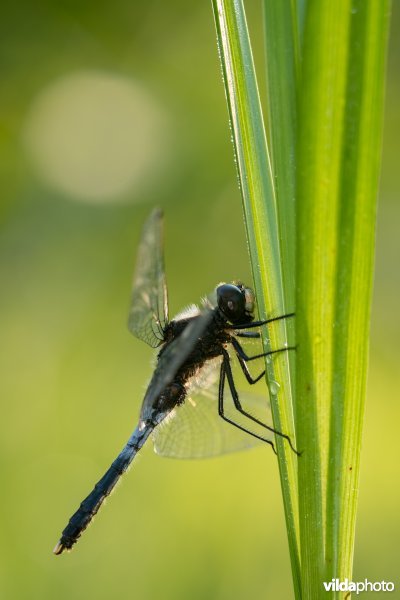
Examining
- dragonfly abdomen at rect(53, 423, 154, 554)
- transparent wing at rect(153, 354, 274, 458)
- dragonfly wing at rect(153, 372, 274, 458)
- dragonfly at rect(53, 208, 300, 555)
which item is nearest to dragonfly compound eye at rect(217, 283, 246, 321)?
dragonfly at rect(53, 208, 300, 555)

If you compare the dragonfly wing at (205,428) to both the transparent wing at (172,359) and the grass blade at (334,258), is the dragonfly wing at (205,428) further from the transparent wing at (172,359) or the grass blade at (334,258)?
the grass blade at (334,258)

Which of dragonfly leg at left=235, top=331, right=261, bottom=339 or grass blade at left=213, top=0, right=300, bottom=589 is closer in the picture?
grass blade at left=213, top=0, right=300, bottom=589

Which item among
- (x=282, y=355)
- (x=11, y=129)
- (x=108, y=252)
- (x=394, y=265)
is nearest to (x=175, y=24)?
(x=11, y=129)

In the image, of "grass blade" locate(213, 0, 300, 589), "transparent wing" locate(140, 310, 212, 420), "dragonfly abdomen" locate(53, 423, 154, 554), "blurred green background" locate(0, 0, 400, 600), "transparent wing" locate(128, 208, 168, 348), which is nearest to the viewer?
"grass blade" locate(213, 0, 300, 589)

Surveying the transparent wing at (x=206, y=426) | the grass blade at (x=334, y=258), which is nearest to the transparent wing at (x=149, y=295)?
the transparent wing at (x=206, y=426)

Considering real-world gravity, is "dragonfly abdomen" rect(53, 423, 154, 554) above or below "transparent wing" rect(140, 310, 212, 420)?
below

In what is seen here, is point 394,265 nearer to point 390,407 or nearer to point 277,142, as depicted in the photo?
point 390,407

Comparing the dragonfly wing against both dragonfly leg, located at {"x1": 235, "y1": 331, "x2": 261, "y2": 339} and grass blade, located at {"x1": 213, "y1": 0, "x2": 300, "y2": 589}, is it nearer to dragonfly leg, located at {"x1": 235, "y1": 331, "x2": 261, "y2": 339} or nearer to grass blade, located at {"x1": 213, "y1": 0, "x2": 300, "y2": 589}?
dragonfly leg, located at {"x1": 235, "y1": 331, "x2": 261, "y2": 339}
